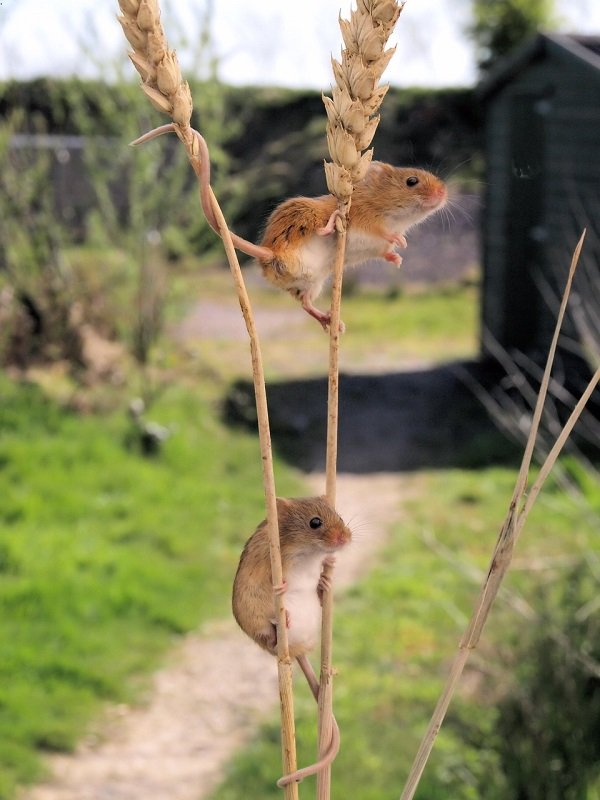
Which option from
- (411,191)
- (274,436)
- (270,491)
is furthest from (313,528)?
(274,436)

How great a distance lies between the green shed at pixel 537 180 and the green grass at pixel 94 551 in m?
3.22

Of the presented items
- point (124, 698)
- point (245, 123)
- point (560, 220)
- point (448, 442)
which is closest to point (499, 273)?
point (560, 220)

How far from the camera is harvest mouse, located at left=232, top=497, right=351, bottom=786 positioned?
2.89ft

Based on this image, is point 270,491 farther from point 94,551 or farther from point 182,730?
point 94,551

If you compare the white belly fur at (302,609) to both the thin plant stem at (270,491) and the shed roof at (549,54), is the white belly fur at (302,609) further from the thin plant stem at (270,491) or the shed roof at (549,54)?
the shed roof at (549,54)

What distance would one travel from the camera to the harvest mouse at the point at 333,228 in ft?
2.99

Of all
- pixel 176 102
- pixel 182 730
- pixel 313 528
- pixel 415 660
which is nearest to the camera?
pixel 176 102

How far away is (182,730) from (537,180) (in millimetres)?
7107

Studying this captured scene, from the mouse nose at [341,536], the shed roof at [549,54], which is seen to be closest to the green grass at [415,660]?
the mouse nose at [341,536]

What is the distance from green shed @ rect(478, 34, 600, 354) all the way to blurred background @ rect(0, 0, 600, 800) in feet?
0.12

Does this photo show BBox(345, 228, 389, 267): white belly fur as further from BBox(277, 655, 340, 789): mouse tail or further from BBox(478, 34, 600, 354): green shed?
BBox(478, 34, 600, 354): green shed

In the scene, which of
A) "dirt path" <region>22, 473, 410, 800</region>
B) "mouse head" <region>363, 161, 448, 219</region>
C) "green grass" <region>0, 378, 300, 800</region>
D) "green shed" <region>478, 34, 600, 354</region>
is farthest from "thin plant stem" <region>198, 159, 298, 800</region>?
"green shed" <region>478, 34, 600, 354</region>

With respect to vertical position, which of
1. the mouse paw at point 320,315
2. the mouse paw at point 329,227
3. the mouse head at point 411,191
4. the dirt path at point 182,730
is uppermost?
the mouse paw at point 329,227

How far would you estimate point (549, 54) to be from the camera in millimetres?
9500
